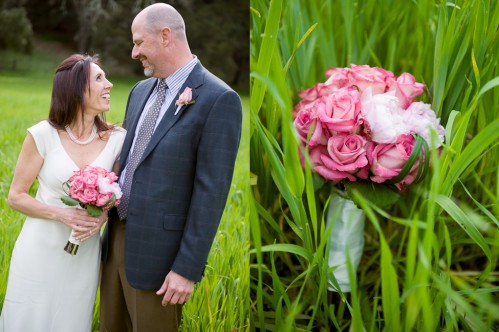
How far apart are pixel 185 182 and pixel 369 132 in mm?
392

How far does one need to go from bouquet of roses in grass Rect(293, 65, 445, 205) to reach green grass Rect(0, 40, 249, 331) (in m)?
0.29

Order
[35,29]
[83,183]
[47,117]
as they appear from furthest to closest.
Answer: [35,29]
[47,117]
[83,183]

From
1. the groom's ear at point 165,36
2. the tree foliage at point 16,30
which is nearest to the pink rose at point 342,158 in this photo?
the groom's ear at point 165,36

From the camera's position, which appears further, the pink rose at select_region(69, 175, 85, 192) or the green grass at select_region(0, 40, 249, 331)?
the green grass at select_region(0, 40, 249, 331)

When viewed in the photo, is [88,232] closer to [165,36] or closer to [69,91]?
[69,91]

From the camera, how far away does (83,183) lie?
0.97 m

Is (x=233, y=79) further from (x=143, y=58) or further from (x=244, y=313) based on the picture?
(x=244, y=313)

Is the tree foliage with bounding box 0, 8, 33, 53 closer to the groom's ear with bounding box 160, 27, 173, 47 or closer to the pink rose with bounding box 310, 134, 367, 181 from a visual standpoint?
the groom's ear with bounding box 160, 27, 173, 47

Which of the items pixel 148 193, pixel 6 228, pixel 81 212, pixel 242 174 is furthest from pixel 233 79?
pixel 6 228

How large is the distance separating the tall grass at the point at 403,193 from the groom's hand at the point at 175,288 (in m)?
0.16

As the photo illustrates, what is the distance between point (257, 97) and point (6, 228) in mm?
639

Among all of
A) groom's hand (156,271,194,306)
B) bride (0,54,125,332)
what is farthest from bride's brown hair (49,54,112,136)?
groom's hand (156,271,194,306)

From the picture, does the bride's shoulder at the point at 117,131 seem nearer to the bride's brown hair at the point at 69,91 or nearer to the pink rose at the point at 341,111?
the bride's brown hair at the point at 69,91

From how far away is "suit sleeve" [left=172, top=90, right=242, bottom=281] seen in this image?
3.40ft
